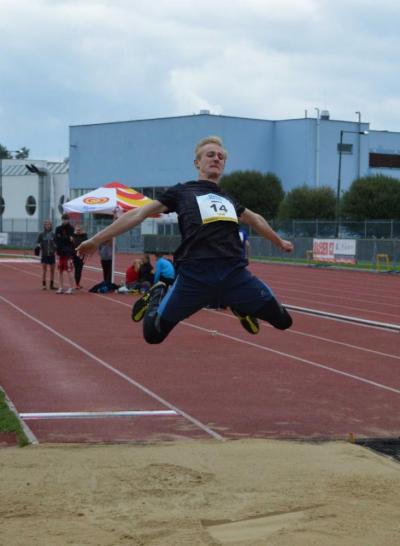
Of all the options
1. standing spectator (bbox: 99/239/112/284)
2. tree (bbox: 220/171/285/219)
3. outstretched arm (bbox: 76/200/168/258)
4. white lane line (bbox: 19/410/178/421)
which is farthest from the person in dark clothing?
tree (bbox: 220/171/285/219)

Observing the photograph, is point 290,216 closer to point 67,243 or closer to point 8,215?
point 8,215

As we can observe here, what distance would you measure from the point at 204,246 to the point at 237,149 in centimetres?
5779

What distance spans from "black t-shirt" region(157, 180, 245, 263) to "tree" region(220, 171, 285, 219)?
52.3 m

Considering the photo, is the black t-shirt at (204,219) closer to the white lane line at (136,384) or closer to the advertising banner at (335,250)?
the white lane line at (136,384)

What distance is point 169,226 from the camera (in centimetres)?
5391

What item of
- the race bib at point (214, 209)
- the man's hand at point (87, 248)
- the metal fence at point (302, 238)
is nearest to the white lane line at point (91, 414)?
the man's hand at point (87, 248)

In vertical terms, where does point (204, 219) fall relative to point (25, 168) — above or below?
below

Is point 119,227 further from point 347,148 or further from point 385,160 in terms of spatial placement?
point 385,160

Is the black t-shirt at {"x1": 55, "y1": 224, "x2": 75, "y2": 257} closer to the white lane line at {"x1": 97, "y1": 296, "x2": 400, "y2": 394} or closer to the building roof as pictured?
the white lane line at {"x1": 97, "y1": 296, "x2": 400, "y2": 394}

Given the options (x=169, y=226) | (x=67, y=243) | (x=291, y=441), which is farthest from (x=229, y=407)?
(x=169, y=226)

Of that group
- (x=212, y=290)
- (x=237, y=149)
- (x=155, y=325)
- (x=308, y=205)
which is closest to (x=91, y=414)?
(x=155, y=325)

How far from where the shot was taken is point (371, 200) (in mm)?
52188

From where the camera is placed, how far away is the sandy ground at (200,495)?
16.2ft

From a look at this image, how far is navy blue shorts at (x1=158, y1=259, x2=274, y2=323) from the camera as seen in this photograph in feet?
18.5
